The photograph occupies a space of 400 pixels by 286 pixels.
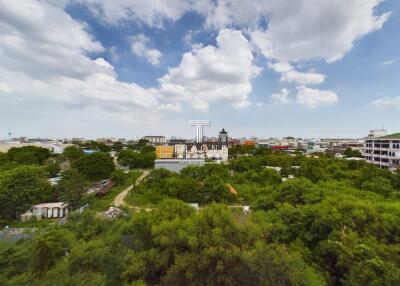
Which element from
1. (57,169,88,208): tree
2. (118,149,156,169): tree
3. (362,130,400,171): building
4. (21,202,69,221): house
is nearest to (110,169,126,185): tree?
(57,169,88,208): tree

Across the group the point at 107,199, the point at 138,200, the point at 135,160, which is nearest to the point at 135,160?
the point at 135,160

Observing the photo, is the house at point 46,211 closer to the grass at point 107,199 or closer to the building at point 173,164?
the grass at point 107,199

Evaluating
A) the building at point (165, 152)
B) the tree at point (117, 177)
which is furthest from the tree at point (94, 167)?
the building at point (165, 152)

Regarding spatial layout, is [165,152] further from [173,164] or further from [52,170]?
[52,170]

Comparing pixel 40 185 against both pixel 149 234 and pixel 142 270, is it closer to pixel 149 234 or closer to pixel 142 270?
pixel 149 234

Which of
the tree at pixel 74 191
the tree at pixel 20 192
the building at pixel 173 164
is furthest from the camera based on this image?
the building at pixel 173 164

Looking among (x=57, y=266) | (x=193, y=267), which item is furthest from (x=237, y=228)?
(x=57, y=266)
